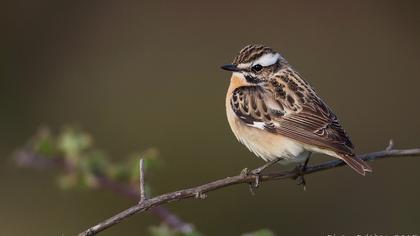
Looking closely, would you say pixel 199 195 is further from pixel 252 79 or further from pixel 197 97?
pixel 197 97

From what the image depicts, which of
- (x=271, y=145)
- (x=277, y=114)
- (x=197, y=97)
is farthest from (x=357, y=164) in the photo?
(x=197, y=97)

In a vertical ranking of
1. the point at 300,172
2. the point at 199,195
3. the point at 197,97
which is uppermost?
the point at 197,97

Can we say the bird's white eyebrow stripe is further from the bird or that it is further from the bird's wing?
the bird's wing

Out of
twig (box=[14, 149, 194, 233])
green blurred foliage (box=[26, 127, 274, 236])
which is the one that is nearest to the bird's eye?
green blurred foliage (box=[26, 127, 274, 236])

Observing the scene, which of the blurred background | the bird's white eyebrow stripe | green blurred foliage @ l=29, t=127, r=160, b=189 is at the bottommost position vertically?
green blurred foliage @ l=29, t=127, r=160, b=189

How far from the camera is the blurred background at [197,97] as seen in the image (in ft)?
40.4

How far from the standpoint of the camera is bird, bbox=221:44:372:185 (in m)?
7.03

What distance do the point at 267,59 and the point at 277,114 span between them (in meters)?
0.64

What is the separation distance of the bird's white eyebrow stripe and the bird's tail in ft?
4.84

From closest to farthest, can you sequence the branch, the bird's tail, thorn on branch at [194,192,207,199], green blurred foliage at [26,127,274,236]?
the branch → thorn on branch at [194,192,207,199] → the bird's tail → green blurred foliage at [26,127,274,236]

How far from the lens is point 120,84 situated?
1570 cm

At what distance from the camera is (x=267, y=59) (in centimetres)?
771

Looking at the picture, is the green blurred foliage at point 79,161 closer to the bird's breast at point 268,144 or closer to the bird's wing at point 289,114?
the bird's breast at point 268,144

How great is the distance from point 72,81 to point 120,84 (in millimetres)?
930
